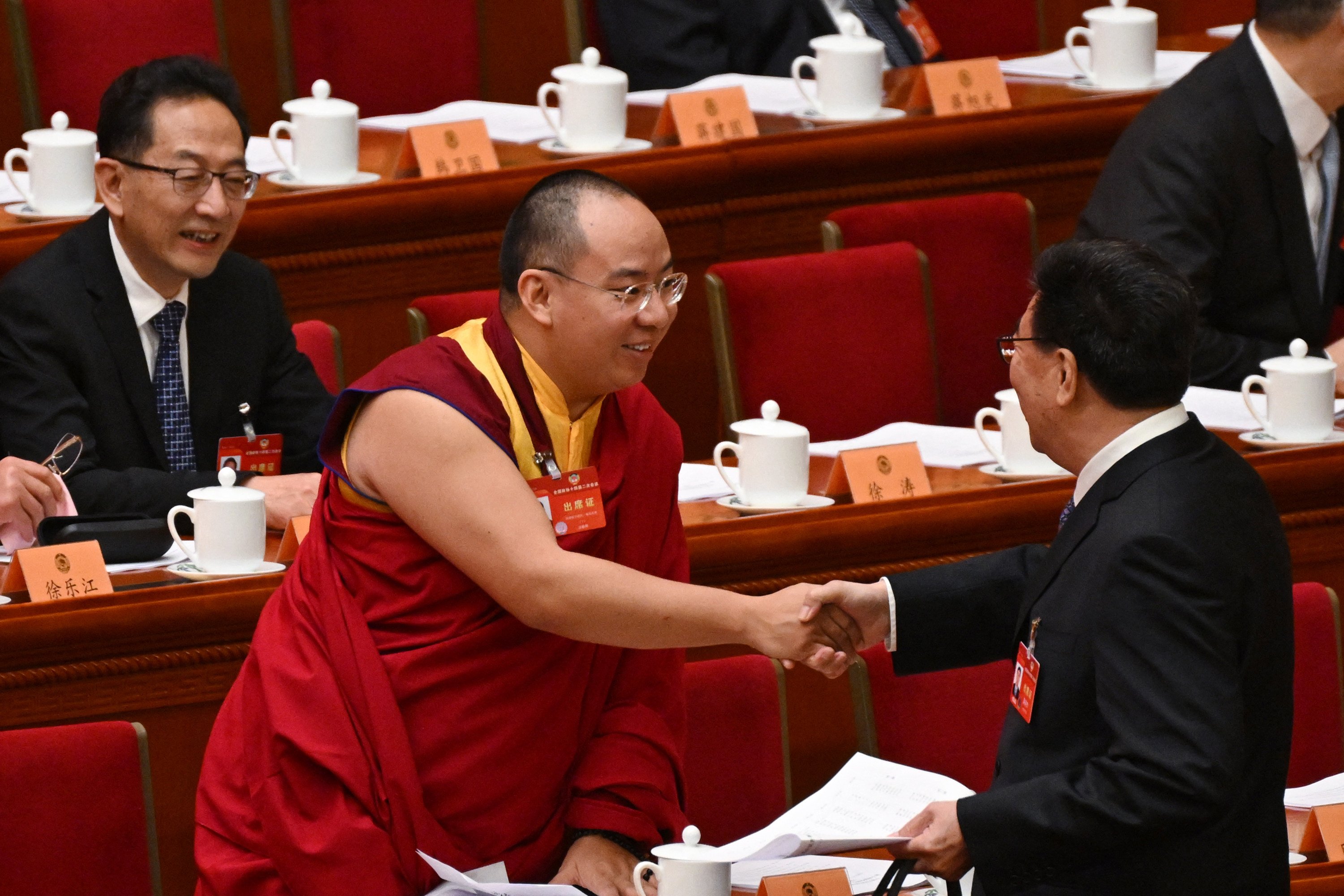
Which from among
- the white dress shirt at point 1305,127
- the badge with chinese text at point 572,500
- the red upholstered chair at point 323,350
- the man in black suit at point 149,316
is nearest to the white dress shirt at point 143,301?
the man in black suit at point 149,316

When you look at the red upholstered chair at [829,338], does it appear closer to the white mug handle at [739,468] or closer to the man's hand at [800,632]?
the white mug handle at [739,468]

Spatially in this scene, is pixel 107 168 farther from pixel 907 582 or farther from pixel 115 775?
pixel 907 582

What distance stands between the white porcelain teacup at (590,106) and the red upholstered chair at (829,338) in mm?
503

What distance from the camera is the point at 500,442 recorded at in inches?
79.8

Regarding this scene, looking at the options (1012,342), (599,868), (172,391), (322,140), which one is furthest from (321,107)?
(1012,342)

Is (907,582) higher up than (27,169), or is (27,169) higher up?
(27,169)

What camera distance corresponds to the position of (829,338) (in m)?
3.20

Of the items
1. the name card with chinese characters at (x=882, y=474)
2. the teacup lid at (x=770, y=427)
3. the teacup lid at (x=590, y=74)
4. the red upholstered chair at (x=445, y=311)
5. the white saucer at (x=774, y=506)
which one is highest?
the teacup lid at (x=590, y=74)

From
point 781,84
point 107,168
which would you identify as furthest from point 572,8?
point 107,168

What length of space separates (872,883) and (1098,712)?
325 mm

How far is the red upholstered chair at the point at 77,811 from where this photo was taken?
202 centimetres

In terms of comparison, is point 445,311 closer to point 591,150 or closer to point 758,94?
point 591,150

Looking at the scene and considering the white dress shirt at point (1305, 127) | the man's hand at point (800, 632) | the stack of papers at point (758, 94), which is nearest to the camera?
the man's hand at point (800, 632)

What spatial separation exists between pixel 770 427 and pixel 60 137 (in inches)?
52.3
